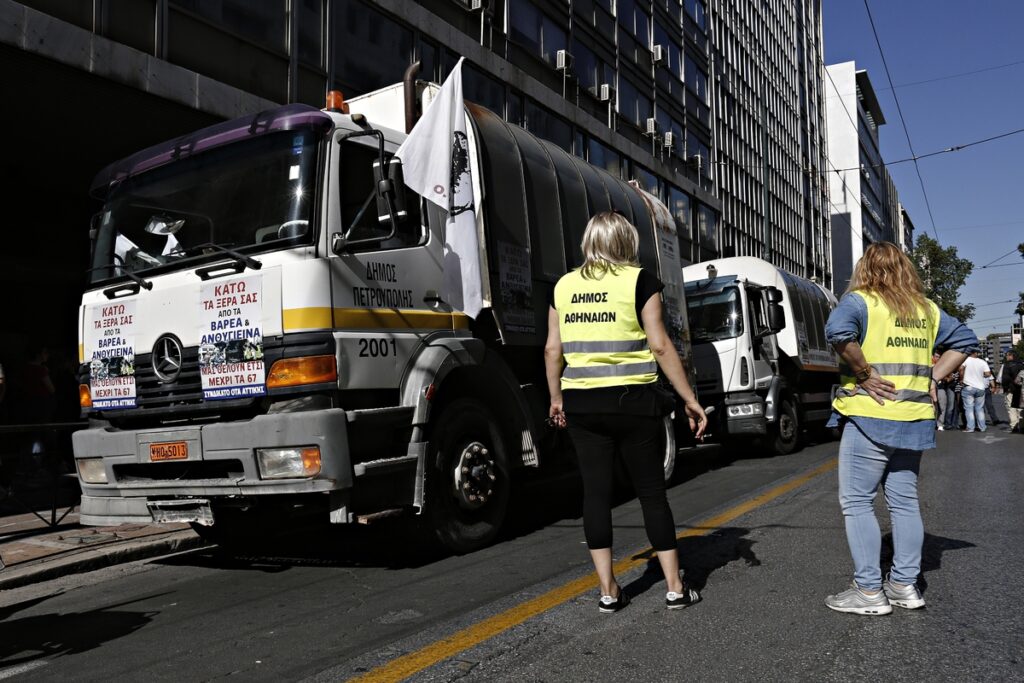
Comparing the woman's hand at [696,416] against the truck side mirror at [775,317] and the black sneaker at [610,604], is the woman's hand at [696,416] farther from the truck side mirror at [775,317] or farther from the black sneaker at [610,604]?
the truck side mirror at [775,317]

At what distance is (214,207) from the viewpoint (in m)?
5.29

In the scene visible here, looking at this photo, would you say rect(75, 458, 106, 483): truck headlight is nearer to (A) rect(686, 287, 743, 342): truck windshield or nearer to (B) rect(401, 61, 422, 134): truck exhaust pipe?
(B) rect(401, 61, 422, 134): truck exhaust pipe

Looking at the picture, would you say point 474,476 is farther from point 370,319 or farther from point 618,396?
point 618,396

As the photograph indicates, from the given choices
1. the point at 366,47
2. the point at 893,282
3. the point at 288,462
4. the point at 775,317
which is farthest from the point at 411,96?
the point at 366,47

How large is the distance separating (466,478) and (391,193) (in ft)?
6.05

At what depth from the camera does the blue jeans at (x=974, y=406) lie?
1648 cm

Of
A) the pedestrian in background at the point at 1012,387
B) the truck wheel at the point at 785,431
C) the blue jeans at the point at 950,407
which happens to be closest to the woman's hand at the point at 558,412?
the truck wheel at the point at 785,431

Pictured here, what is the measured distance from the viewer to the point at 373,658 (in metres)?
3.43

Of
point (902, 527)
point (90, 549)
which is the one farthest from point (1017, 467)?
point (90, 549)

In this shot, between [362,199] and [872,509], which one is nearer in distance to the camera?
[872,509]

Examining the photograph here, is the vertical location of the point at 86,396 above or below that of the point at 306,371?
Result: below

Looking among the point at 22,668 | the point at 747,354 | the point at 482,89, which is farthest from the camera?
the point at 482,89

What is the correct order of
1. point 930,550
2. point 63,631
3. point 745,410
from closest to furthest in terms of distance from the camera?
point 63,631
point 930,550
point 745,410

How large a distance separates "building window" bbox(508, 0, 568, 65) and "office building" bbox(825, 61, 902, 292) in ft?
170
